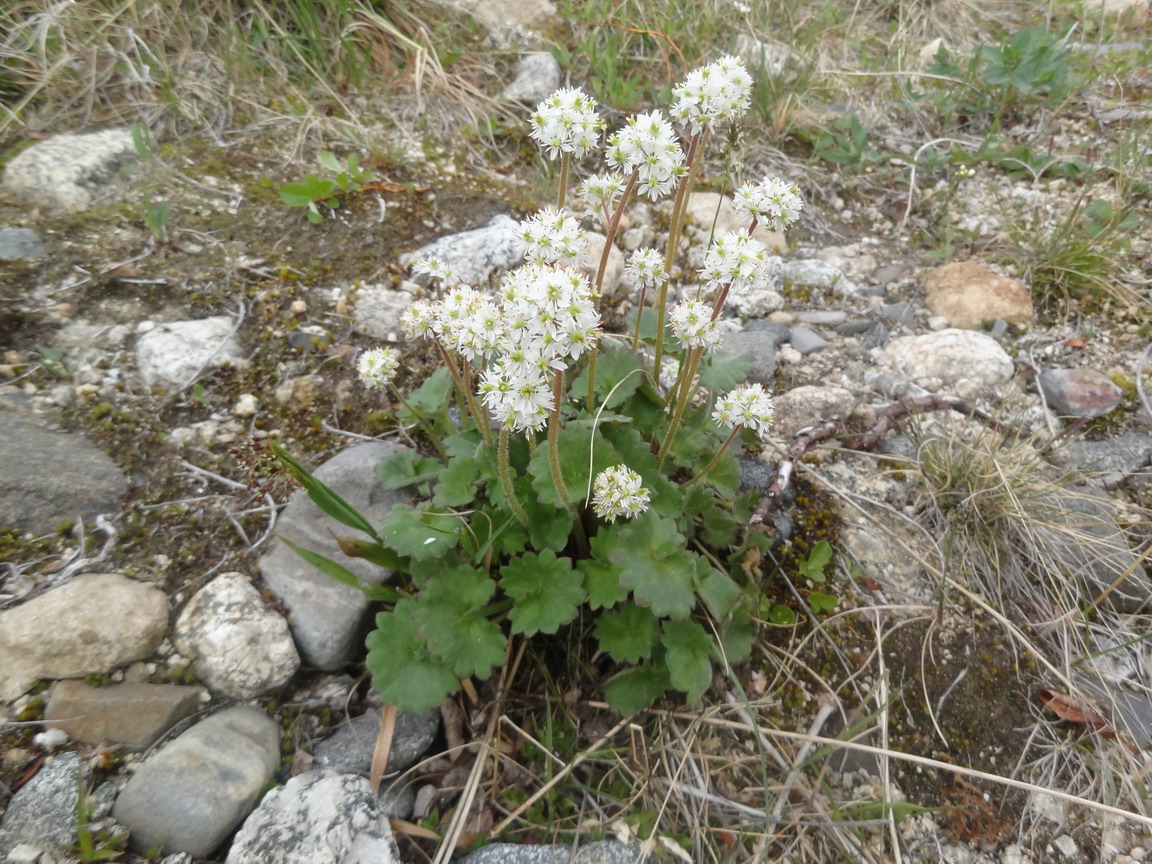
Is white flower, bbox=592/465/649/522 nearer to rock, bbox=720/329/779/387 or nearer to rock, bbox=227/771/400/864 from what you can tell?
rock, bbox=227/771/400/864

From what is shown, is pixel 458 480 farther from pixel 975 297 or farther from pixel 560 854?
pixel 975 297

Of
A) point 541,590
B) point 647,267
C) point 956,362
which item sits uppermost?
point 647,267

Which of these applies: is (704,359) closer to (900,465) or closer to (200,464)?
(900,465)

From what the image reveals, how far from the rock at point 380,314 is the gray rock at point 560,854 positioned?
77.5 inches


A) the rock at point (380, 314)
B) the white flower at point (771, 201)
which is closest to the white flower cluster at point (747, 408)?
the white flower at point (771, 201)

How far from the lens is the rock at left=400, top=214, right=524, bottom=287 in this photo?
314cm

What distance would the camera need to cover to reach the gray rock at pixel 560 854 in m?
1.79

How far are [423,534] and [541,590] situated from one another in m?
0.38

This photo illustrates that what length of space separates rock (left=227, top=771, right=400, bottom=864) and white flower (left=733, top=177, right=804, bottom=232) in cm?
187

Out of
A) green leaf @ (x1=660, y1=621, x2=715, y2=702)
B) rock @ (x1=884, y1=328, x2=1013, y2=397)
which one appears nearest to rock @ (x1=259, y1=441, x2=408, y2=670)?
green leaf @ (x1=660, y1=621, x2=715, y2=702)

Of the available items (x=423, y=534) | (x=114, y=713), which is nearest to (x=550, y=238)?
(x=423, y=534)

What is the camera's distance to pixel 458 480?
2.15 m

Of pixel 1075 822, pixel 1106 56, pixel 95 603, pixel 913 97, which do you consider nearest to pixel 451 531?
pixel 95 603

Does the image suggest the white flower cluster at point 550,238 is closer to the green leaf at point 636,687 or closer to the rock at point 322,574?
the rock at point 322,574
